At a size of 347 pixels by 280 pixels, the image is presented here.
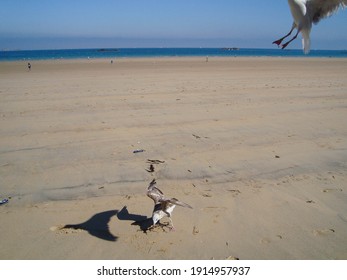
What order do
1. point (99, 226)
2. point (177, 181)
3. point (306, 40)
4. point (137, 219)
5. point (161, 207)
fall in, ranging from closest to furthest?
point (161, 207), point (99, 226), point (137, 219), point (306, 40), point (177, 181)

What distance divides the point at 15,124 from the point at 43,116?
0.86 m

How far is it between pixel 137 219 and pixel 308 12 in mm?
3078

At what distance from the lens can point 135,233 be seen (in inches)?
146

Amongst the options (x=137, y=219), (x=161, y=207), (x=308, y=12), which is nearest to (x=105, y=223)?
(x=137, y=219)

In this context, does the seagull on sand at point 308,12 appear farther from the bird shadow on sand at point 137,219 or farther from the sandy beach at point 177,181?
the bird shadow on sand at point 137,219

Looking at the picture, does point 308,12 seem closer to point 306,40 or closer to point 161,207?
point 306,40

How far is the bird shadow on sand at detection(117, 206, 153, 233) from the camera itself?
3.82 m

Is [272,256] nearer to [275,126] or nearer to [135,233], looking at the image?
[135,233]

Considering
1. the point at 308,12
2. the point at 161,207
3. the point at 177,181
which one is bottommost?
the point at 177,181

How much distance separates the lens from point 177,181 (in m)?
4.85

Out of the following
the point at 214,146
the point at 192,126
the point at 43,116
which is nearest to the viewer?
the point at 214,146
